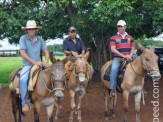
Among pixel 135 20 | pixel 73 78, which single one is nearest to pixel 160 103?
pixel 135 20

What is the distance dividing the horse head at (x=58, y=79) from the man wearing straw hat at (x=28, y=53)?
2.24 feet

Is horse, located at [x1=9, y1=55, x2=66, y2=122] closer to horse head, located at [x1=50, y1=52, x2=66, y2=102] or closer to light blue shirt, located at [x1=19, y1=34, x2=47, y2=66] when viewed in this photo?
horse head, located at [x1=50, y1=52, x2=66, y2=102]

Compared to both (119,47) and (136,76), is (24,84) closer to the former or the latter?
(136,76)

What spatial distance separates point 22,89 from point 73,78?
6.45ft

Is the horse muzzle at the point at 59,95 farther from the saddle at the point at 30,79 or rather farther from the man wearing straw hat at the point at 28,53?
the man wearing straw hat at the point at 28,53

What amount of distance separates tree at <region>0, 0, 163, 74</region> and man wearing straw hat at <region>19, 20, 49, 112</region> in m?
4.49

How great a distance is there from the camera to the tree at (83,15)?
11482 mm

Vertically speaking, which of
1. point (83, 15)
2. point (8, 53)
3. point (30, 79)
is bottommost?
point (8, 53)

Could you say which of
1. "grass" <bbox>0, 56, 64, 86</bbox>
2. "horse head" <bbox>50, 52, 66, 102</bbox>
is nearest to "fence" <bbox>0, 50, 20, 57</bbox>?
"grass" <bbox>0, 56, 64, 86</bbox>

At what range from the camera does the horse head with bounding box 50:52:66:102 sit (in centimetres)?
602

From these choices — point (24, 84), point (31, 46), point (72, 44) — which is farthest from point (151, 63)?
point (24, 84)

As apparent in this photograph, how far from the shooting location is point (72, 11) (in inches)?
553

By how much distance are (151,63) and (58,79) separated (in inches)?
99.5

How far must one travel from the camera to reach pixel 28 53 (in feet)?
23.6
